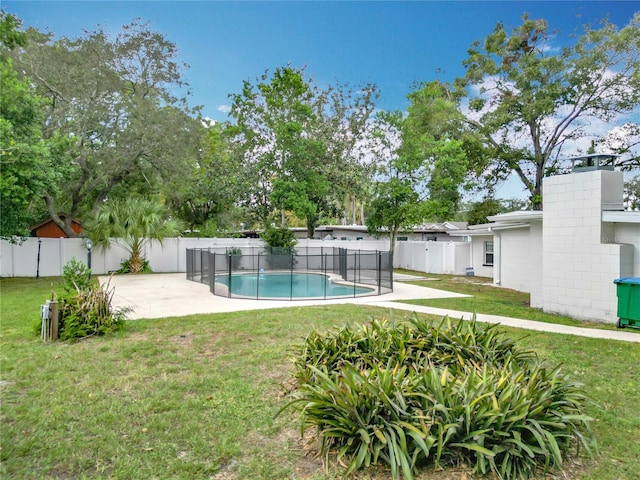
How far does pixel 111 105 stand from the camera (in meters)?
16.6

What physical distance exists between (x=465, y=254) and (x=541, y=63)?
9985 millimetres

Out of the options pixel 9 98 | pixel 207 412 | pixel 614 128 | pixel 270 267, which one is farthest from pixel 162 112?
pixel 614 128

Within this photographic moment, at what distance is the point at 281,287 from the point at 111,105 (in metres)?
10.8

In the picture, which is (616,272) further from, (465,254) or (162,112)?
(162,112)

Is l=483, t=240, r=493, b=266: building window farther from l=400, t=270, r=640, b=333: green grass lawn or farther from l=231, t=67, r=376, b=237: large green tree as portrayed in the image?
l=231, t=67, r=376, b=237: large green tree

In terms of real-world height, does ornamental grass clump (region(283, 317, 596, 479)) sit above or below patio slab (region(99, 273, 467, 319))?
above

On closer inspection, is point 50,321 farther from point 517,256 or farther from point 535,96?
point 535,96

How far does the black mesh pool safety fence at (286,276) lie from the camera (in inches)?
465

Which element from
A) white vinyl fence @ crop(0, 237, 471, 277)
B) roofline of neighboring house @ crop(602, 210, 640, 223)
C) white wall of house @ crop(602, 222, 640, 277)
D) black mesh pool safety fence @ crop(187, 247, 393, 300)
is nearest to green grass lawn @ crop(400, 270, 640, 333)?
white wall of house @ crop(602, 222, 640, 277)

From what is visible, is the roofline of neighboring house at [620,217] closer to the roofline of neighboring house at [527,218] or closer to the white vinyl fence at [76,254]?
the roofline of neighboring house at [527,218]

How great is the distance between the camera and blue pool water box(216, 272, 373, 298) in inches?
472

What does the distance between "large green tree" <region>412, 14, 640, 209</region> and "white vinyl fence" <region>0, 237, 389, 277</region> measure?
1015 cm

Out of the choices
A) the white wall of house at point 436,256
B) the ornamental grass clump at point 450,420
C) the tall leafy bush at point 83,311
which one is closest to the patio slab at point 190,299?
the tall leafy bush at point 83,311

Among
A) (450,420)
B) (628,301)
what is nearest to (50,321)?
(450,420)
